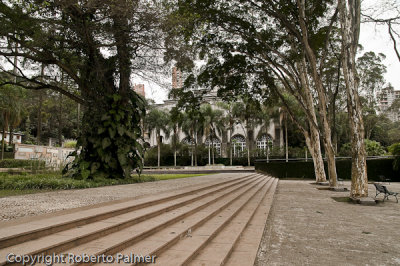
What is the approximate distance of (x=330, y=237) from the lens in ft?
15.6

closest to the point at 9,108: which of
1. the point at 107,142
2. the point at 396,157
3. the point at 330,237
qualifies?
the point at 107,142

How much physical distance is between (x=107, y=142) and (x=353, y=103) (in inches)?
345

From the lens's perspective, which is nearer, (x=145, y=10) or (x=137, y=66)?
(x=145, y=10)

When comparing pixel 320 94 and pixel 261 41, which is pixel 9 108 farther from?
pixel 320 94

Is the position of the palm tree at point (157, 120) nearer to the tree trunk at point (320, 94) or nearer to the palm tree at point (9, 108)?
the palm tree at point (9, 108)

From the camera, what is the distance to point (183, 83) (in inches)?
517

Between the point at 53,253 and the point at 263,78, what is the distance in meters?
13.7

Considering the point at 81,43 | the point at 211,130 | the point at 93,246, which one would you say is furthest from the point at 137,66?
the point at 211,130

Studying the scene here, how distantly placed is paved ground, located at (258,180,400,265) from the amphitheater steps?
388 millimetres

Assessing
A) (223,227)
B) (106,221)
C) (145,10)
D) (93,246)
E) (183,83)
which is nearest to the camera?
(93,246)

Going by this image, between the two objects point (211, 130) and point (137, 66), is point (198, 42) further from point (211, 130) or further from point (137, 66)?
point (211, 130)

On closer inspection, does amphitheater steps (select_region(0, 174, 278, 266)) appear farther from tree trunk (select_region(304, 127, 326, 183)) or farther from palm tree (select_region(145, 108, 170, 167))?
palm tree (select_region(145, 108, 170, 167))

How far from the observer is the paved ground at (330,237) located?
367 cm

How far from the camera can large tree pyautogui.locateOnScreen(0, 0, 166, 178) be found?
27.3 feet
